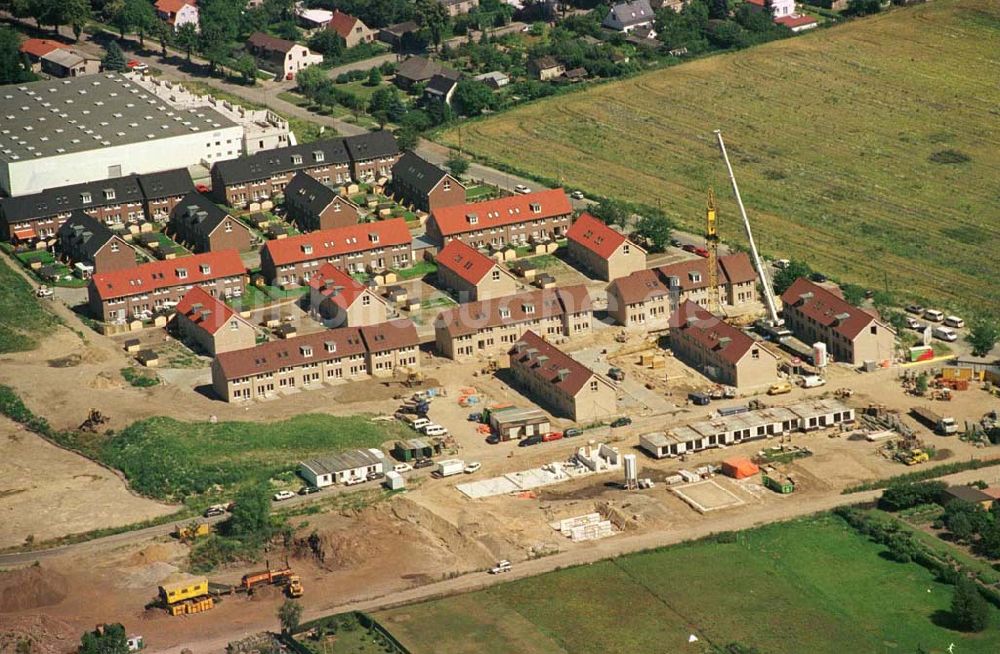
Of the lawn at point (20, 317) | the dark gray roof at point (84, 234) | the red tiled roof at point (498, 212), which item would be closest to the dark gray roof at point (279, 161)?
the dark gray roof at point (84, 234)

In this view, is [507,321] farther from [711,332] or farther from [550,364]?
[711,332]

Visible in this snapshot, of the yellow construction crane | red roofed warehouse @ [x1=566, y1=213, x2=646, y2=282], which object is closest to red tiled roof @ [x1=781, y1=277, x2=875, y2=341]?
the yellow construction crane

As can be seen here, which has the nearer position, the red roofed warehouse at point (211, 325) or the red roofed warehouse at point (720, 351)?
the red roofed warehouse at point (720, 351)

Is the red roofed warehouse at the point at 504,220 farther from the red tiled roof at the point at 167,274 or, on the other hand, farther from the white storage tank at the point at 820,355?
the white storage tank at the point at 820,355

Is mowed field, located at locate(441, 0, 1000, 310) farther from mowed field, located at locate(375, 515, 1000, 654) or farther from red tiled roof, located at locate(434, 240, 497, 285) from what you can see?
mowed field, located at locate(375, 515, 1000, 654)

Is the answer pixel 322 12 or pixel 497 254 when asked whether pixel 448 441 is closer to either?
pixel 497 254

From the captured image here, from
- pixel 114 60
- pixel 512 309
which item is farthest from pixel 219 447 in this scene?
pixel 114 60
